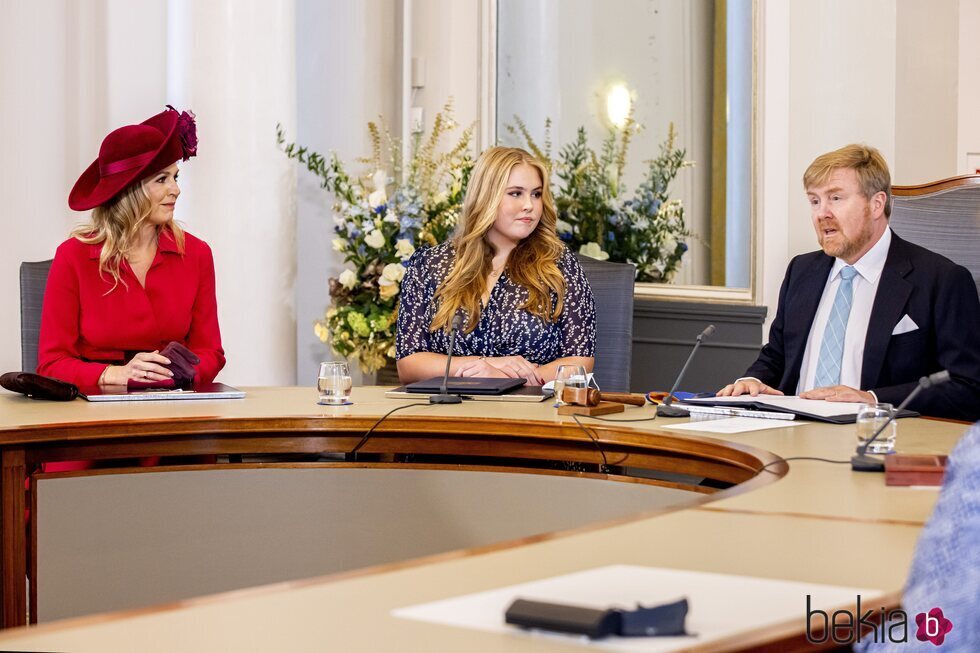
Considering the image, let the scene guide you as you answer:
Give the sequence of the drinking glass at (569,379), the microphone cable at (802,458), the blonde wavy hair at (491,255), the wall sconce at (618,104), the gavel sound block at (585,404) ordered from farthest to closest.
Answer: the wall sconce at (618,104) → the blonde wavy hair at (491,255) → the drinking glass at (569,379) → the gavel sound block at (585,404) → the microphone cable at (802,458)

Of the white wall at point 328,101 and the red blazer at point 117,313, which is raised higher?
the white wall at point 328,101

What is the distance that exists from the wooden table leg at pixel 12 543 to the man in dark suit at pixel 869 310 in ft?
5.27

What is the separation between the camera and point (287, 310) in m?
4.60

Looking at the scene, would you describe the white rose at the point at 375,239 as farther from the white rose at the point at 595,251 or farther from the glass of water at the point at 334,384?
the glass of water at the point at 334,384

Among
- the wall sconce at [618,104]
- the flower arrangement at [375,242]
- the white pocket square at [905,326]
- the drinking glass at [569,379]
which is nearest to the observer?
the drinking glass at [569,379]

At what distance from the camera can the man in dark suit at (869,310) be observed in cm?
286

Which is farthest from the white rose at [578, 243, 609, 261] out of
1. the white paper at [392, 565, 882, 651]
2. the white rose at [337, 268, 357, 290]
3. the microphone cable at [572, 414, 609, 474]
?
the white paper at [392, 565, 882, 651]

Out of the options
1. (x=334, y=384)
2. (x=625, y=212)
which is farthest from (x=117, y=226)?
(x=625, y=212)

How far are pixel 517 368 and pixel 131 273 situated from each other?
1.12 metres

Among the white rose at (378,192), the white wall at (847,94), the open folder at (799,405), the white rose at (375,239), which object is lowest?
the open folder at (799,405)

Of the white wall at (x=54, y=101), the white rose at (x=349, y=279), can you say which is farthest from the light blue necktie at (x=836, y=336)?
the white wall at (x=54, y=101)

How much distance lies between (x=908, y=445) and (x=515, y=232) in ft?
5.25

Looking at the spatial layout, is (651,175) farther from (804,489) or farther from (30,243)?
(804,489)

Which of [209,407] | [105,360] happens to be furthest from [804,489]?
[105,360]
